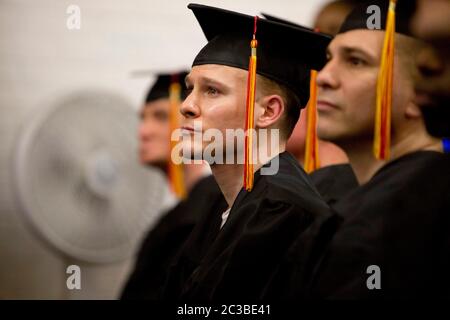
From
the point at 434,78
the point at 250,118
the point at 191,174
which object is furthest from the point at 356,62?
the point at 191,174

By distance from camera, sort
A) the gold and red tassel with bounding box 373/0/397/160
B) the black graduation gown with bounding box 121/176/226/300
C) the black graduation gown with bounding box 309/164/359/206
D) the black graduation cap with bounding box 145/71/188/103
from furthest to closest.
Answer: the black graduation cap with bounding box 145/71/188/103
the black graduation gown with bounding box 121/176/226/300
the black graduation gown with bounding box 309/164/359/206
the gold and red tassel with bounding box 373/0/397/160

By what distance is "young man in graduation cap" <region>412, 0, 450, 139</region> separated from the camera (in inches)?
58.9

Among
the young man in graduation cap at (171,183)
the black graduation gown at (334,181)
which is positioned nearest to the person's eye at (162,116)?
the young man in graduation cap at (171,183)

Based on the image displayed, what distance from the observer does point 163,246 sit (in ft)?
7.42

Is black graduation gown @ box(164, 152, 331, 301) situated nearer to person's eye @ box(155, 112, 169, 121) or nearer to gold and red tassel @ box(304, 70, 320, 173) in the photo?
gold and red tassel @ box(304, 70, 320, 173)

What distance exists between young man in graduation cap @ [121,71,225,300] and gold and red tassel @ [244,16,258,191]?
2.24 ft

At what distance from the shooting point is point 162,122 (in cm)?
244

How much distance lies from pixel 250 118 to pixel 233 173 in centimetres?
10

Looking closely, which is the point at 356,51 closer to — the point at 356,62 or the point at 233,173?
the point at 356,62

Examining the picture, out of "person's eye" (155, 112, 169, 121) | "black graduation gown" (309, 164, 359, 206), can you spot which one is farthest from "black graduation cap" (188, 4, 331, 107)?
"person's eye" (155, 112, 169, 121)

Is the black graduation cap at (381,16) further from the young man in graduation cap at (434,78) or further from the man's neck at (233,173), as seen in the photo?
the man's neck at (233,173)

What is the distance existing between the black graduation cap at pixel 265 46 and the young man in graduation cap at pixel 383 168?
0.06 meters

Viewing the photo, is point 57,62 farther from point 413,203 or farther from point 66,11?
point 413,203

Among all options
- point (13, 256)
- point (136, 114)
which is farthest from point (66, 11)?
point (13, 256)
